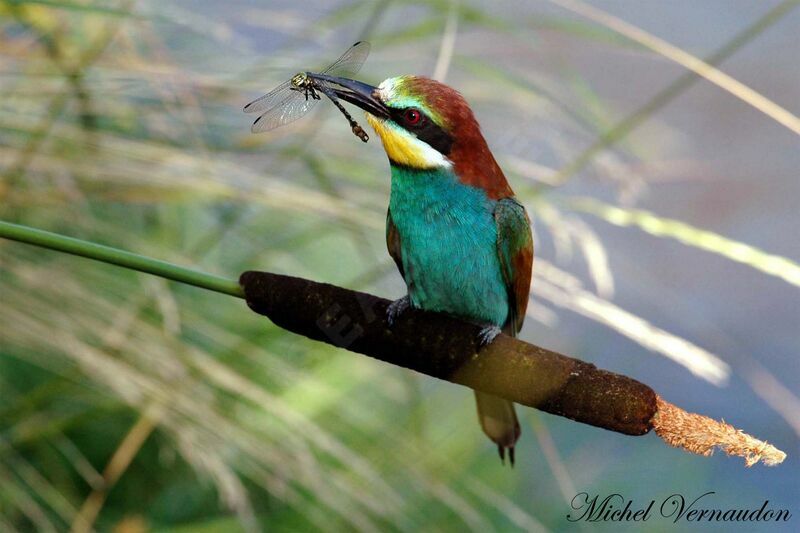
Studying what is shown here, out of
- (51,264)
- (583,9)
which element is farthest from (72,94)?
(583,9)

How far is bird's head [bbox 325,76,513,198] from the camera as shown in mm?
1928

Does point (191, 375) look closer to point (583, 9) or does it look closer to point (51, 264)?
point (51, 264)

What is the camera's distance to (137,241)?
2670mm

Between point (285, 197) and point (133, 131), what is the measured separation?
50 cm

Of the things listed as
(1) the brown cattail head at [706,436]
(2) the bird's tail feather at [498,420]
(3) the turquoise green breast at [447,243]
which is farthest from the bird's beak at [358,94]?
(1) the brown cattail head at [706,436]

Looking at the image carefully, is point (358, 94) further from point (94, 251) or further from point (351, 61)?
point (94, 251)

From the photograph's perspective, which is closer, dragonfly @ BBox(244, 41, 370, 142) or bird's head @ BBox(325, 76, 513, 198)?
dragonfly @ BBox(244, 41, 370, 142)

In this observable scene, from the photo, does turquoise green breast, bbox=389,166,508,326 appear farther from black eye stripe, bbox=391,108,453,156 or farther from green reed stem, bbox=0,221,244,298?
green reed stem, bbox=0,221,244,298

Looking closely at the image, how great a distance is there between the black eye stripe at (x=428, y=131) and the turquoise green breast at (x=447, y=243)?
0.06 m

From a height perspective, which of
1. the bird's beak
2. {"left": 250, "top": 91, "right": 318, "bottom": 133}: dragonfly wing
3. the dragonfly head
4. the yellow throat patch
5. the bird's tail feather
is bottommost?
the bird's tail feather

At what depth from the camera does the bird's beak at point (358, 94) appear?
1.89 m
